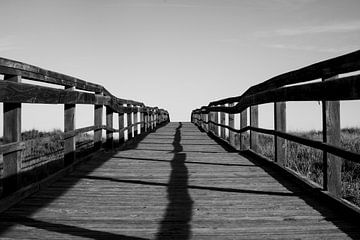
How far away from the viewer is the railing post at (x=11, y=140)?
3549 mm

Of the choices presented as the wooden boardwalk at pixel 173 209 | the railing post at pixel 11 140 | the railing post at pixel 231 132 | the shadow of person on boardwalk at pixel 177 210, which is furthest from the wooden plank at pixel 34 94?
the railing post at pixel 231 132

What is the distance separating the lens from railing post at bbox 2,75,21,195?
3.55 metres

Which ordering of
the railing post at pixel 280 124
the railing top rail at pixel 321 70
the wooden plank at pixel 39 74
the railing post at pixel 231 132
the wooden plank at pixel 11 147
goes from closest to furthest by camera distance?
the railing top rail at pixel 321 70, the wooden plank at pixel 11 147, the wooden plank at pixel 39 74, the railing post at pixel 280 124, the railing post at pixel 231 132

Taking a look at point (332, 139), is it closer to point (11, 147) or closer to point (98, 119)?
point (11, 147)

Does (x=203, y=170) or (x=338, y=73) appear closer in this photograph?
(x=338, y=73)

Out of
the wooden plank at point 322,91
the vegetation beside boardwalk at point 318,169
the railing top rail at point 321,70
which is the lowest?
the vegetation beside boardwalk at point 318,169

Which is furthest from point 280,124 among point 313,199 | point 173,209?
point 173,209

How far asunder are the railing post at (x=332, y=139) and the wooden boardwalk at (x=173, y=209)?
0.90ft

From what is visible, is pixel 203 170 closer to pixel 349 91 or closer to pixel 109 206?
pixel 109 206

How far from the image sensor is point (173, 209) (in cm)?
336

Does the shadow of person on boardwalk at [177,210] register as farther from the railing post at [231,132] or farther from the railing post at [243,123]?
the railing post at [231,132]

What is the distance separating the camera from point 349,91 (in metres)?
2.52

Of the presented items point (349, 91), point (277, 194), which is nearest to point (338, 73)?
point (349, 91)

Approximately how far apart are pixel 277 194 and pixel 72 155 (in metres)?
2.98
